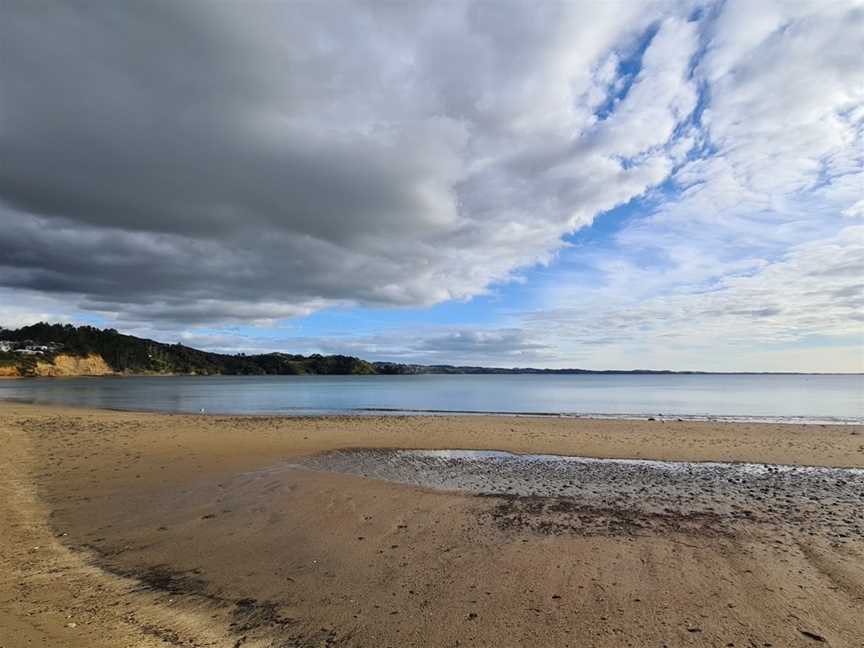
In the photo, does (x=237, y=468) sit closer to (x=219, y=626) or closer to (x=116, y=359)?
(x=219, y=626)

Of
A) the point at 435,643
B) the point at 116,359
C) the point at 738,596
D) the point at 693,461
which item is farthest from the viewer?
the point at 116,359

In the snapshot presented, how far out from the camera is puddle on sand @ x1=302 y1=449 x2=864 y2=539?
33.4ft

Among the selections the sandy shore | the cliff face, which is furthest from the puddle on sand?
the cliff face

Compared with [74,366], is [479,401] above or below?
below

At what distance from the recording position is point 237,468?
1430cm

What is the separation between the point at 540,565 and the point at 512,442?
48.6 ft

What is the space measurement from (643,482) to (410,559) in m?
8.70

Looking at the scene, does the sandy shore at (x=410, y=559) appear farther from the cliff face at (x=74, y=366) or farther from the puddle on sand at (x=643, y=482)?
the cliff face at (x=74, y=366)

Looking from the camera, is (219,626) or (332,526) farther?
(332,526)

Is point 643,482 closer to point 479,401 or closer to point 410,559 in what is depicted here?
point 410,559

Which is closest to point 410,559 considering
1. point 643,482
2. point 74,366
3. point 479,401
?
point 643,482

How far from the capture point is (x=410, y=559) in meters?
7.22

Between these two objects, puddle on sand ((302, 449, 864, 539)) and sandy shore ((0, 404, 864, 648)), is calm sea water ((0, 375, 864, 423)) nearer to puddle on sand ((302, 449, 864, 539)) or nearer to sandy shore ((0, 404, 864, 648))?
puddle on sand ((302, 449, 864, 539))

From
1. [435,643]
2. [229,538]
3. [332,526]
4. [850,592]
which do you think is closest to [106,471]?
[229,538]
